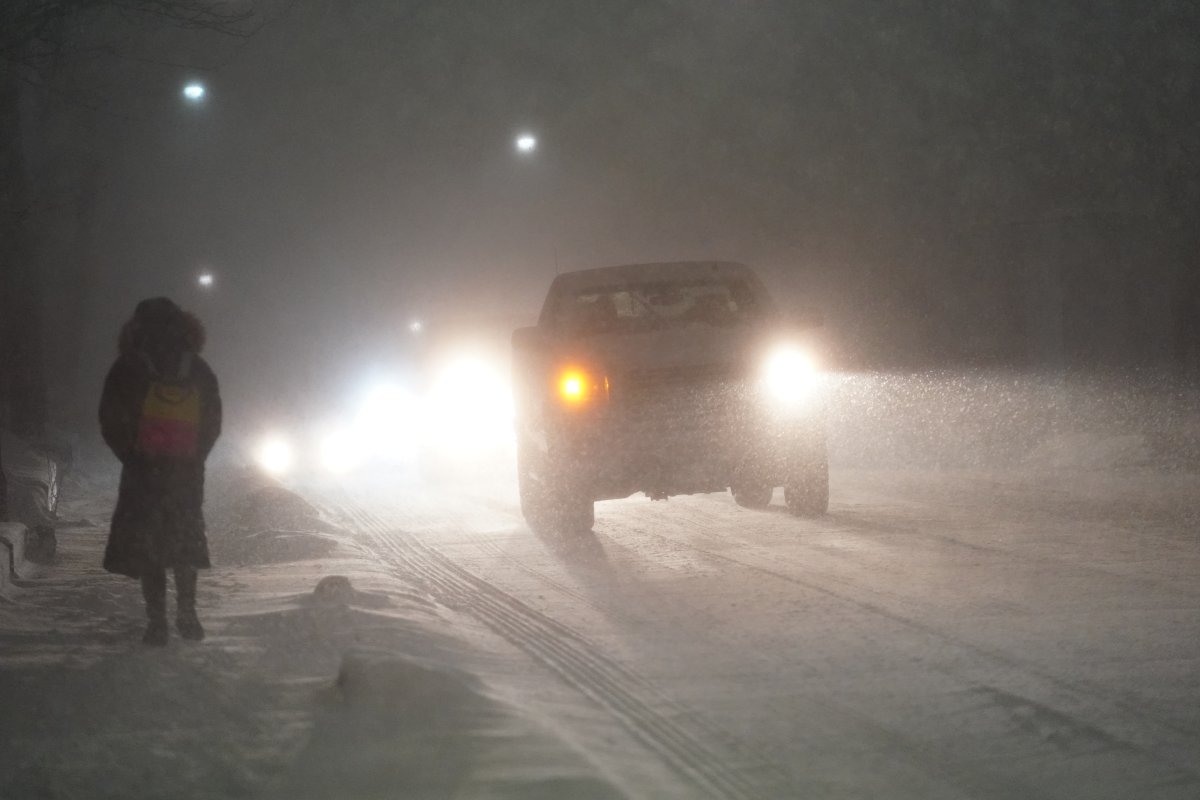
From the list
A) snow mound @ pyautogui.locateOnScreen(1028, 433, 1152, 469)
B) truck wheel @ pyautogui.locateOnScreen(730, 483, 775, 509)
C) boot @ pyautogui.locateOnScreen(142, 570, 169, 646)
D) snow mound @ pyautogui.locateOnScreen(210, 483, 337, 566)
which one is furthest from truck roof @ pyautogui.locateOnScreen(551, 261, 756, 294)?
snow mound @ pyautogui.locateOnScreen(1028, 433, 1152, 469)

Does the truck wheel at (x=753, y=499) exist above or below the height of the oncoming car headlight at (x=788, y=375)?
below

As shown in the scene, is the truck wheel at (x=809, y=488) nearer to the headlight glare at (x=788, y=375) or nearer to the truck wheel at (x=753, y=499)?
the truck wheel at (x=753, y=499)

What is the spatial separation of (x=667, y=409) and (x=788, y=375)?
3.64ft

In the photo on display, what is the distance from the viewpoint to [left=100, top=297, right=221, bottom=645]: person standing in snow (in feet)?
23.3

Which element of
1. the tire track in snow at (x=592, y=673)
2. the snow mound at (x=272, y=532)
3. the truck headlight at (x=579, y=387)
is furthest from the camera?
the snow mound at (x=272, y=532)

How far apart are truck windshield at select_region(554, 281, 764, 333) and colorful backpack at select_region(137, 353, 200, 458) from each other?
17.3ft

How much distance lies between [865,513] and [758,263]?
18091mm

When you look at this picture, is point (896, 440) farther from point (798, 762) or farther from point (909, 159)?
point (798, 762)

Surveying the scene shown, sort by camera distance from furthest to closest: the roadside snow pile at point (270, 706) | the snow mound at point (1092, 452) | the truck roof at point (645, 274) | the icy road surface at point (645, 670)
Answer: the snow mound at point (1092, 452)
the truck roof at point (645, 274)
the icy road surface at point (645, 670)
the roadside snow pile at point (270, 706)

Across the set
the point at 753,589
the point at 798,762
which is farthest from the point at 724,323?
the point at 798,762

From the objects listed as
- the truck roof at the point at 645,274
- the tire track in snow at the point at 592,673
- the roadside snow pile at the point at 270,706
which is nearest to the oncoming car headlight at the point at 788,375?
the truck roof at the point at 645,274

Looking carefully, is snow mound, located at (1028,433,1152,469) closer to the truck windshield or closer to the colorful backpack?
the truck windshield

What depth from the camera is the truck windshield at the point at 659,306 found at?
40.2ft

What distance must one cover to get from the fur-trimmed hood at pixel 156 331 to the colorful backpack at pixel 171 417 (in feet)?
0.26
